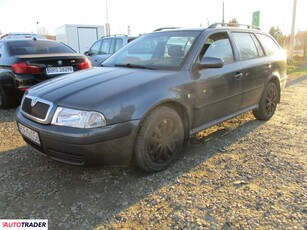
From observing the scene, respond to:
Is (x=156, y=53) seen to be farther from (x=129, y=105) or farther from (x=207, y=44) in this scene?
(x=129, y=105)

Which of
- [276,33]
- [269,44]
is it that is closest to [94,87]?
[269,44]

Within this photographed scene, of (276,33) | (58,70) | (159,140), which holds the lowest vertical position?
(159,140)

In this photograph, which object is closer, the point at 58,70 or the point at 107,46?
the point at 58,70

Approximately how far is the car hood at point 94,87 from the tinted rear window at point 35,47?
289cm

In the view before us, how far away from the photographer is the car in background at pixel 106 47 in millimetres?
9516

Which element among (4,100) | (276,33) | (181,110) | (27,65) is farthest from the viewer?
(276,33)

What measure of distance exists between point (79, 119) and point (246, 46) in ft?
9.83

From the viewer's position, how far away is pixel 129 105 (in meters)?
2.82

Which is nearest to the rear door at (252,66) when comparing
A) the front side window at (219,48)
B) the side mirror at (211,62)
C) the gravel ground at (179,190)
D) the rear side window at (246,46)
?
the rear side window at (246,46)

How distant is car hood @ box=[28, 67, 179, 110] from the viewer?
279 cm

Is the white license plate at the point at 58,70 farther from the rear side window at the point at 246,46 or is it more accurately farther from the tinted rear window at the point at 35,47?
the rear side window at the point at 246,46

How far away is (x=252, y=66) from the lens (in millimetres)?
4457

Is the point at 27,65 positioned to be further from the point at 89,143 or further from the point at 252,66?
the point at 252,66

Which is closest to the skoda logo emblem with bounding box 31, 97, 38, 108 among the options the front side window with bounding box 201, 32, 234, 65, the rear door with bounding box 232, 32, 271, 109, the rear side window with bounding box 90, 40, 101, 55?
the front side window with bounding box 201, 32, 234, 65
